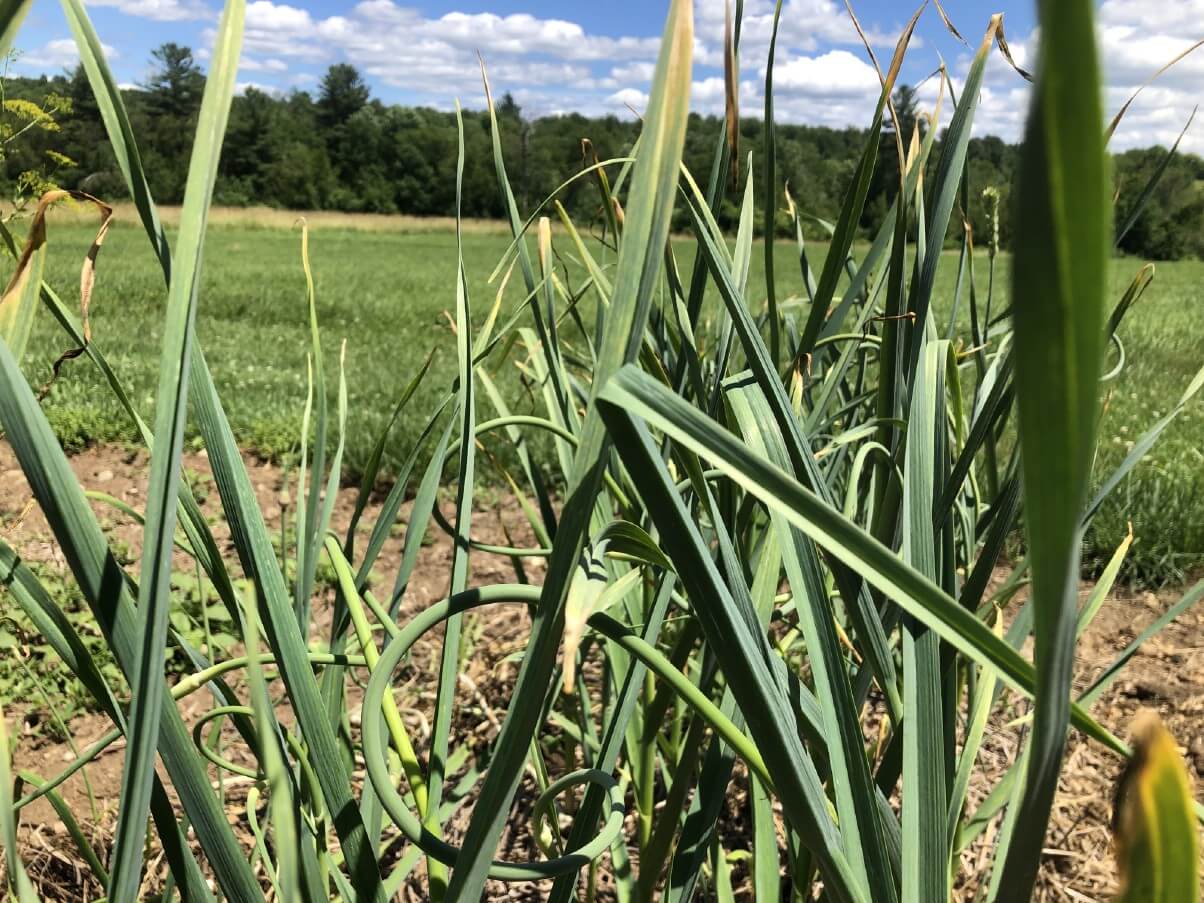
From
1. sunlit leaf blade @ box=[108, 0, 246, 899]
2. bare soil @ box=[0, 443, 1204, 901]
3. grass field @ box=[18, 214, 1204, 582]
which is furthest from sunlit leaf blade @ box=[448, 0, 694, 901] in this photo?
grass field @ box=[18, 214, 1204, 582]

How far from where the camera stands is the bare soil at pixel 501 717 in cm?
80

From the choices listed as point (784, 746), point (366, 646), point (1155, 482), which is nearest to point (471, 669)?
point (366, 646)

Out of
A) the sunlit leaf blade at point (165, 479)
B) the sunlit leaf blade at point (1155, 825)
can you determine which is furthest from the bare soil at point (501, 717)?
the sunlit leaf blade at point (1155, 825)

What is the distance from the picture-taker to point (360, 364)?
338cm

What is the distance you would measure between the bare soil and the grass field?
284 millimetres

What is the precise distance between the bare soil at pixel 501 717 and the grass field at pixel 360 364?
0.28 metres

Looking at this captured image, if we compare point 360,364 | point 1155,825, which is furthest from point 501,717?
point 360,364

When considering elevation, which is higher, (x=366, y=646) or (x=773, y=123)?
(x=773, y=123)

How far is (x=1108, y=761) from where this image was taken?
100 centimetres

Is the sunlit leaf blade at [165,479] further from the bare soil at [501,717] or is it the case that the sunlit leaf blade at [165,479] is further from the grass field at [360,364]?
the grass field at [360,364]

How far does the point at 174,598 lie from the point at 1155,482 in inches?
72.3

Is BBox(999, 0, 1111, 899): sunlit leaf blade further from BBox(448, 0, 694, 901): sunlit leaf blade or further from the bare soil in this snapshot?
the bare soil

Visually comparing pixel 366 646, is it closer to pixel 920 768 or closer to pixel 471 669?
pixel 920 768

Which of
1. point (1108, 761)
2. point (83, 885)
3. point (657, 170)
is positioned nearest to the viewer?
point (657, 170)
